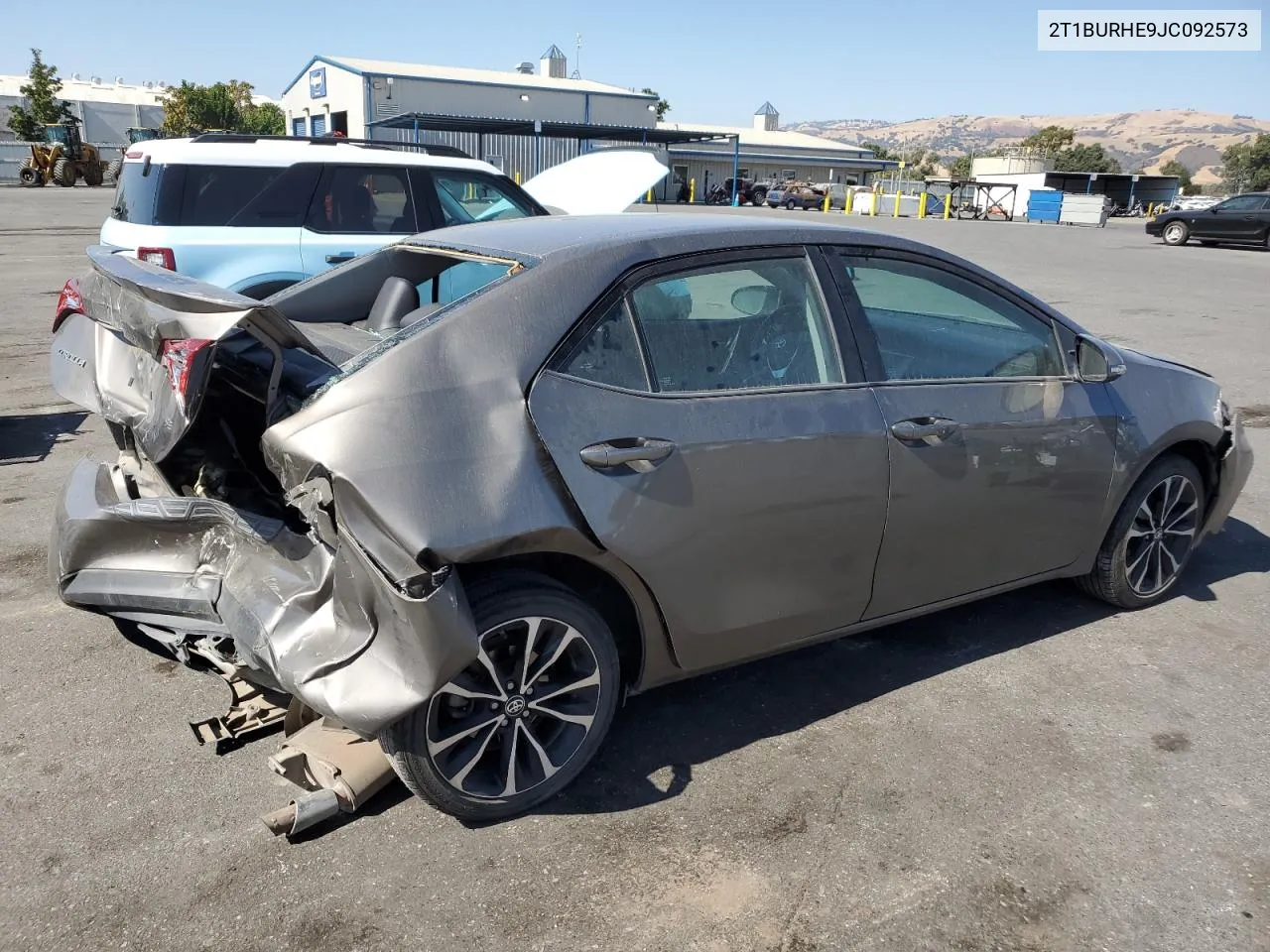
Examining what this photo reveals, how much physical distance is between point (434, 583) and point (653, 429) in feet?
2.62

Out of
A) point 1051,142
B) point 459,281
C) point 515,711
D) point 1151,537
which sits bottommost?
point 515,711

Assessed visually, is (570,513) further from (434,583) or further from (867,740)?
(867,740)

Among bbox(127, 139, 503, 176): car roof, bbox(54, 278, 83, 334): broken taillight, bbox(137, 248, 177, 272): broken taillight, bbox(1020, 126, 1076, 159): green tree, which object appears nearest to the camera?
bbox(54, 278, 83, 334): broken taillight

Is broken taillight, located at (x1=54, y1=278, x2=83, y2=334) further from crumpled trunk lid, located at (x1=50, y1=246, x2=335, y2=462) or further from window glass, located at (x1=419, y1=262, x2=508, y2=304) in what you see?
window glass, located at (x1=419, y1=262, x2=508, y2=304)

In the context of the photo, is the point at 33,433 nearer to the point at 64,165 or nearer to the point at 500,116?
the point at 64,165

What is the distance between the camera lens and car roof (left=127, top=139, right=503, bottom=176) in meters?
7.15

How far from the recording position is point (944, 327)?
3.72 metres

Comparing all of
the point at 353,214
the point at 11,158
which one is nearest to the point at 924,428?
the point at 353,214

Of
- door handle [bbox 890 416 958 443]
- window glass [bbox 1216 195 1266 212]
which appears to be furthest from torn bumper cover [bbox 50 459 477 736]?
window glass [bbox 1216 195 1266 212]

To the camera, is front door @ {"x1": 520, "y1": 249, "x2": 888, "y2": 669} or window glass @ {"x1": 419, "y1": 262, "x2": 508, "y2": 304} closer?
front door @ {"x1": 520, "y1": 249, "x2": 888, "y2": 669}

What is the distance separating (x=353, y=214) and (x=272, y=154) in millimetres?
739

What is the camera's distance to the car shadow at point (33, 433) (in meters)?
6.03

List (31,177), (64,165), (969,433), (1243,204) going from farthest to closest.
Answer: (64,165) < (31,177) < (1243,204) < (969,433)

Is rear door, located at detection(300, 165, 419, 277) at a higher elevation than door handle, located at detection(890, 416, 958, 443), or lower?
higher
